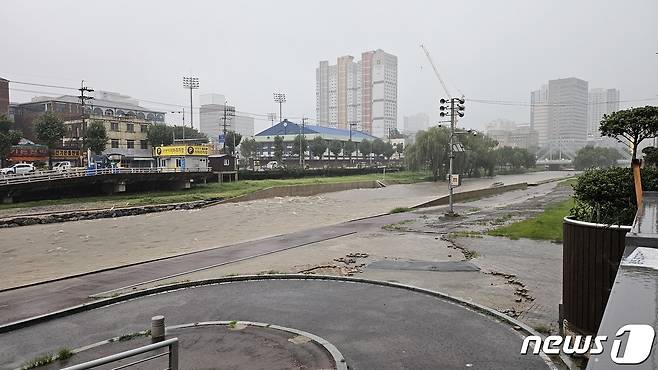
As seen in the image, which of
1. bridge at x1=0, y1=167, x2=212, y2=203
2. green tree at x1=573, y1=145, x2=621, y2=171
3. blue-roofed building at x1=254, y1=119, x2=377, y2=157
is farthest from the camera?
blue-roofed building at x1=254, y1=119, x2=377, y2=157

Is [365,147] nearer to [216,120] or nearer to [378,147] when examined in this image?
[378,147]

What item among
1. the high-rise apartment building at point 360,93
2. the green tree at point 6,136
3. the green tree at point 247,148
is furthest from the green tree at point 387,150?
the green tree at point 6,136

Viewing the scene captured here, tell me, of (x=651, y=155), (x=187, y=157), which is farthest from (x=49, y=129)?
(x=651, y=155)

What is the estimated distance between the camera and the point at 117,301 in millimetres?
9555

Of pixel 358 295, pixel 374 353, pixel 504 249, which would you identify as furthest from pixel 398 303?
pixel 504 249

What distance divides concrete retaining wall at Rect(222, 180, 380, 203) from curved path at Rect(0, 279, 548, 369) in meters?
36.4

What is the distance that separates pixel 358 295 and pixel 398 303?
3.43ft

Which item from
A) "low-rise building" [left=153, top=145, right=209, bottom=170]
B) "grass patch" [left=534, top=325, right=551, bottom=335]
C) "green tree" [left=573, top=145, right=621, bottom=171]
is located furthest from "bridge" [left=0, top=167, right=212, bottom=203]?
"green tree" [left=573, top=145, right=621, bottom=171]

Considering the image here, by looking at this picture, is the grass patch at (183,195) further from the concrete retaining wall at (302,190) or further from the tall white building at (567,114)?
the tall white building at (567,114)

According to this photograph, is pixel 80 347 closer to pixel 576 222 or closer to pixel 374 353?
pixel 374 353

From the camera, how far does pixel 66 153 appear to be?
63.2 meters

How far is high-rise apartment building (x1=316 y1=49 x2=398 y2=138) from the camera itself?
150 metres

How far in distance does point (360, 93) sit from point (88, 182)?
12651cm

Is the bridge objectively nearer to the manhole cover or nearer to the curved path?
the curved path
